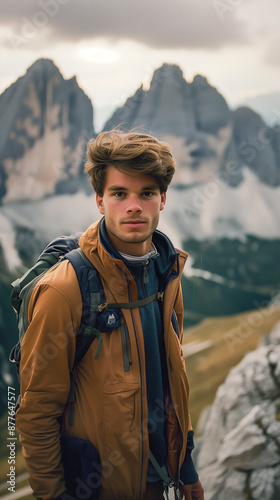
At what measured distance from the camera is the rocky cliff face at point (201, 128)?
9.68 ft

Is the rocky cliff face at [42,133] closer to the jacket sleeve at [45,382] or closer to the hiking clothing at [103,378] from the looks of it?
the hiking clothing at [103,378]

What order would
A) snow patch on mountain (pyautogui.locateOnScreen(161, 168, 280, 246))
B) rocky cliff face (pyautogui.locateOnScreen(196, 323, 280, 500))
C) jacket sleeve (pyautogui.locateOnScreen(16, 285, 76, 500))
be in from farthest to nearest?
snow patch on mountain (pyautogui.locateOnScreen(161, 168, 280, 246)) → rocky cliff face (pyautogui.locateOnScreen(196, 323, 280, 500)) → jacket sleeve (pyautogui.locateOnScreen(16, 285, 76, 500))

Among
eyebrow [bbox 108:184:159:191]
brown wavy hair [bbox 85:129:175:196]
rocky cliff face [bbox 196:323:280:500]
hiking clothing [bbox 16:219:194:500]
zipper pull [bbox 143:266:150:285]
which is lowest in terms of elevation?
rocky cliff face [bbox 196:323:280:500]

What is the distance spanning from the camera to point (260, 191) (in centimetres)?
348

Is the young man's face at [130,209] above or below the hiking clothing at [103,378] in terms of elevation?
above

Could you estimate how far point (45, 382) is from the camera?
43.5 inches

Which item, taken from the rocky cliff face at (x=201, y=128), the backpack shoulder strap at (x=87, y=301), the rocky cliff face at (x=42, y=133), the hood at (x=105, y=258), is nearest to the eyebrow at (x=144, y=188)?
the hood at (x=105, y=258)

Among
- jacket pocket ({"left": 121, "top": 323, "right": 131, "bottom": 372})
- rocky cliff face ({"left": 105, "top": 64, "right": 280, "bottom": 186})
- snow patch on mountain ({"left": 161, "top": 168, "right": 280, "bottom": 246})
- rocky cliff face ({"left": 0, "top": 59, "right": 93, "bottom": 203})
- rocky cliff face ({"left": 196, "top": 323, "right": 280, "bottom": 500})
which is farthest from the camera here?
snow patch on mountain ({"left": 161, "top": 168, "right": 280, "bottom": 246})

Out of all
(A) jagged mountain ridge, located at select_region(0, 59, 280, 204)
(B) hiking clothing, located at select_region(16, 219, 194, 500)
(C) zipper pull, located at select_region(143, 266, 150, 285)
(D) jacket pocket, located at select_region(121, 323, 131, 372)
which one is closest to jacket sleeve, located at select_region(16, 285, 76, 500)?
(B) hiking clothing, located at select_region(16, 219, 194, 500)

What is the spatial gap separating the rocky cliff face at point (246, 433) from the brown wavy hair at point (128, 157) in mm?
1778

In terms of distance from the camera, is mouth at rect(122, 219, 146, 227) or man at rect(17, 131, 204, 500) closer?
man at rect(17, 131, 204, 500)

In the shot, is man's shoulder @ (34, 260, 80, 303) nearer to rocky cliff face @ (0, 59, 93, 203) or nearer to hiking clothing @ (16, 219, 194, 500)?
hiking clothing @ (16, 219, 194, 500)

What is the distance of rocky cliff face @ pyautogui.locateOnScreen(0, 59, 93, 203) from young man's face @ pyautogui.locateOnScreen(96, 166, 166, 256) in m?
1.49

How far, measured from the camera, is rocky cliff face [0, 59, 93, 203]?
2.54 metres
